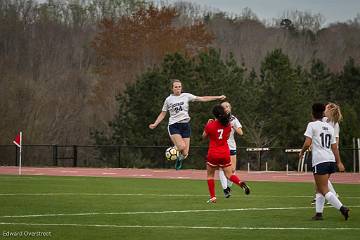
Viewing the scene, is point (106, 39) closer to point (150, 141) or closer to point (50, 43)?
point (50, 43)

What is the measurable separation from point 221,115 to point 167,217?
12.3 ft

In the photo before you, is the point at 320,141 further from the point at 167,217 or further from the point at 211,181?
the point at 211,181

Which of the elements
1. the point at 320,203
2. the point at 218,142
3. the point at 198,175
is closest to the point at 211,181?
the point at 218,142

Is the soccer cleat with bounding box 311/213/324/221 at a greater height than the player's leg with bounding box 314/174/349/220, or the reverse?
the player's leg with bounding box 314/174/349/220

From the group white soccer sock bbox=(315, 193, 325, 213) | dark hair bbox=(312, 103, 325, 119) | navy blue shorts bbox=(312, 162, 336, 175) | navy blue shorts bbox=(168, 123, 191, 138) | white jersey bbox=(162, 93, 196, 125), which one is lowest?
white soccer sock bbox=(315, 193, 325, 213)

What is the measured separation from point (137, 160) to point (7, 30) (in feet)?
139

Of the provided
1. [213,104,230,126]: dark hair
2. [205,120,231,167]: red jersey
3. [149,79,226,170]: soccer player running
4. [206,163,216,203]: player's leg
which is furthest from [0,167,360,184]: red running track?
[213,104,230,126]: dark hair

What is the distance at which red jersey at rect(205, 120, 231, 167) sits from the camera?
62.3ft

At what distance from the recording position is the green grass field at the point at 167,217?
1309 cm

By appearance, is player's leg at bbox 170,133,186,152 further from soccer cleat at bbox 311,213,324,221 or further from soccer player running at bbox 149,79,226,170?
soccer cleat at bbox 311,213,324,221

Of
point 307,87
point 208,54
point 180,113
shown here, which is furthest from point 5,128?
point 180,113

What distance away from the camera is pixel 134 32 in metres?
96.8

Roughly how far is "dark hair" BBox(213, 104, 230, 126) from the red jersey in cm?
11

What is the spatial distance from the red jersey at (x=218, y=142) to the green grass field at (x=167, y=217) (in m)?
0.90
